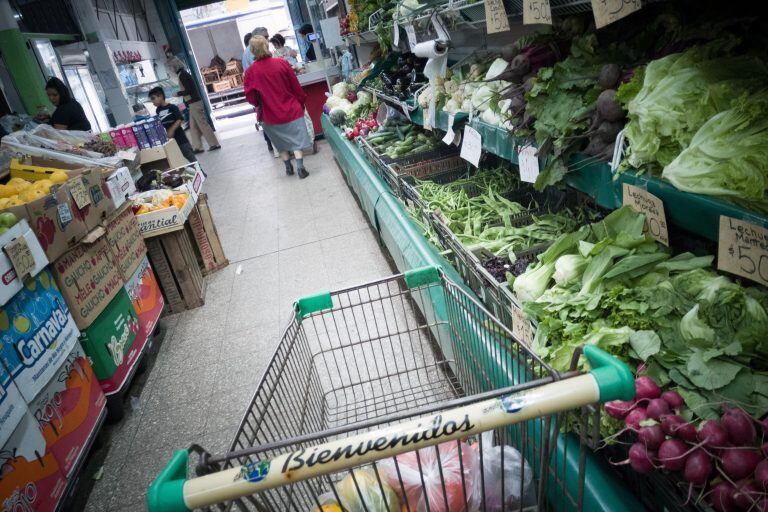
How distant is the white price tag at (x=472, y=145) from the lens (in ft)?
8.15

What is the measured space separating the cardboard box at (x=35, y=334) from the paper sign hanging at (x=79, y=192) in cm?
53

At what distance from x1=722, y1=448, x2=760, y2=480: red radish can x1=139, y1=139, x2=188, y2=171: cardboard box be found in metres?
6.30

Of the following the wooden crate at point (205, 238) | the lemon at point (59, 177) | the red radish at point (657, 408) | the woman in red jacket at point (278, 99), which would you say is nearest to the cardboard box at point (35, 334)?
the lemon at point (59, 177)

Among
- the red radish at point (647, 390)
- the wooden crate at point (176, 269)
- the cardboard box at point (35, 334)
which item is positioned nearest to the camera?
the red radish at point (647, 390)

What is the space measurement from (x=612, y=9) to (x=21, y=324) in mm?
2702

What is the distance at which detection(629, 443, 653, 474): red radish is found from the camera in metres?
1.03

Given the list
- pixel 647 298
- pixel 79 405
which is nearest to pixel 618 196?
pixel 647 298

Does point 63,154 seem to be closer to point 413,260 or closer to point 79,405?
point 79,405

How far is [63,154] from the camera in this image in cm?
382

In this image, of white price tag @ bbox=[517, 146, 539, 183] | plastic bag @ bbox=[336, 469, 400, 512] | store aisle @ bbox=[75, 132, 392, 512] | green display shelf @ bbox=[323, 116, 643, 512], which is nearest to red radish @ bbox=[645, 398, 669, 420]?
green display shelf @ bbox=[323, 116, 643, 512]

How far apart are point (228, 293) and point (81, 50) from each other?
383 inches

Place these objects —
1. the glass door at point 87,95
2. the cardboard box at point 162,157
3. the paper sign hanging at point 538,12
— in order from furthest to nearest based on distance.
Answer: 1. the glass door at point 87,95
2. the cardboard box at point 162,157
3. the paper sign hanging at point 538,12

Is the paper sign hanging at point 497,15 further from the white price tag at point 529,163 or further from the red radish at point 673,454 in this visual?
the red radish at point 673,454

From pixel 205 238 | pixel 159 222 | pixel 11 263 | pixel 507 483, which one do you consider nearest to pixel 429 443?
pixel 507 483
